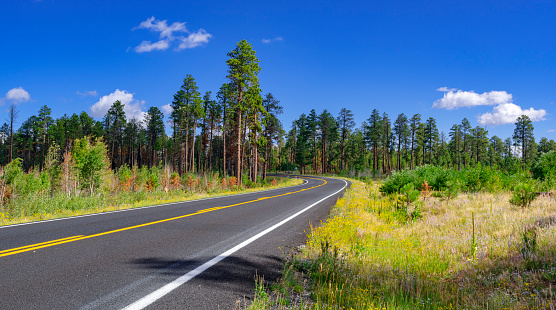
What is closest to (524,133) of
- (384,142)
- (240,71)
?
(384,142)

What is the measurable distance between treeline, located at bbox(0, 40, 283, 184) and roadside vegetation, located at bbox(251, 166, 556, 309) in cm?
2237

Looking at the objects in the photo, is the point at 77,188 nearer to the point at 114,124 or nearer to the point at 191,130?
the point at 191,130

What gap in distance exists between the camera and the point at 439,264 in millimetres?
4383

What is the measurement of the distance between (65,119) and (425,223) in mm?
87372

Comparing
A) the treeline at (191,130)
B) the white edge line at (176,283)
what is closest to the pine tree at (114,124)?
the treeline at (191,130)

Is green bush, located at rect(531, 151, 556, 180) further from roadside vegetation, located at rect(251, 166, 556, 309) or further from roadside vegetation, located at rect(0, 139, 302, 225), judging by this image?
roadside vegetation, located at rect(0, 139, 302, 225)

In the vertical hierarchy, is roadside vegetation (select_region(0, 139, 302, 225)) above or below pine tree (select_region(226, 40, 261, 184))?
below

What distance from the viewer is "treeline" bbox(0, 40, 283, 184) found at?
2864 centimetres

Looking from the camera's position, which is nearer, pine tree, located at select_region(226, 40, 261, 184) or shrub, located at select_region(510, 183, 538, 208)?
shrub, located at select_region(510, 183, 538, 208)

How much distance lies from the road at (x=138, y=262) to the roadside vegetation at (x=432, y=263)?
2.08 ft

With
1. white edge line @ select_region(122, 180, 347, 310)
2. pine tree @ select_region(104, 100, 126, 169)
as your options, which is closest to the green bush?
white edge line @ select_region(122, 180, 347, 310)

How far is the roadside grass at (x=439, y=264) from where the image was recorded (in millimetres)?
3182

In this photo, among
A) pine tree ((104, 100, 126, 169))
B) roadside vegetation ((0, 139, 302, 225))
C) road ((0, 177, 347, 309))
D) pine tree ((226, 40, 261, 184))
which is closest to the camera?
road ((0, 177, 347, 309))

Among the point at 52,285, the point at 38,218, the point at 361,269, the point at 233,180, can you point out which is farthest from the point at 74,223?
the point at 233,180
